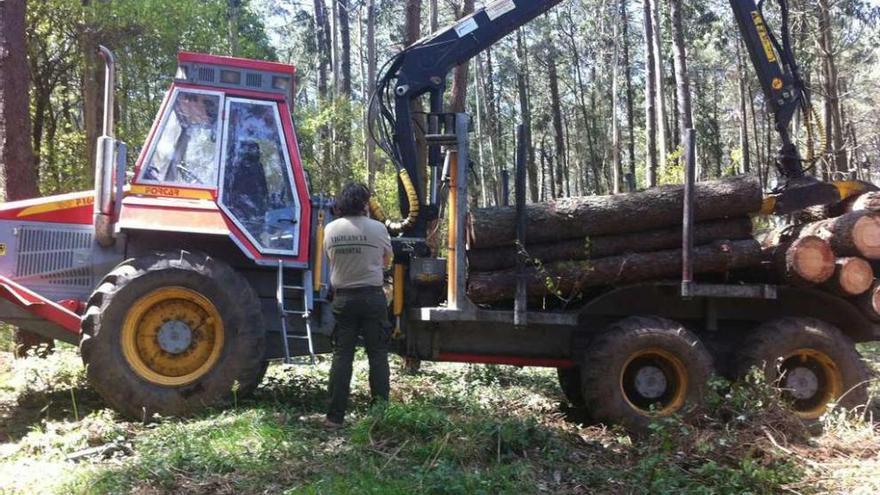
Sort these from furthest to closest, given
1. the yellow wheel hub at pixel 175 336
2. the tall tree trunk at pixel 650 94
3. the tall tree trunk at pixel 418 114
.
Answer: the tall tree trunk at pixel 650 94 → the tall tree trunk at pixel 418 114 → the yellow wheel hub at pixel 175 336

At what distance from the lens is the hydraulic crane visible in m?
7.10

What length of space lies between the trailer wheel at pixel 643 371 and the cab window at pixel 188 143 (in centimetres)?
379

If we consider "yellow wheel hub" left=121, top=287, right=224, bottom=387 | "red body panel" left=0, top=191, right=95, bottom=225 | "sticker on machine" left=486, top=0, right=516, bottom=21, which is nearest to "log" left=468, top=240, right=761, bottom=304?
"yellow wheel hub" left=121, top=287, right=224, bottom=387

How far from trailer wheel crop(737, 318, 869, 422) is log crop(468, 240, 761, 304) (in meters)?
0.73

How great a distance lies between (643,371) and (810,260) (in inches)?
72.4

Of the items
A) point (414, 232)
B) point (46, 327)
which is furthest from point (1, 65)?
point (414, 232)

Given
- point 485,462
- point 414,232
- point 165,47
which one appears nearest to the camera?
point 485,462

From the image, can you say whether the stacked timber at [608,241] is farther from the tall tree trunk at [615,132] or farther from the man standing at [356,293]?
the tall tree trunk at [615,132]

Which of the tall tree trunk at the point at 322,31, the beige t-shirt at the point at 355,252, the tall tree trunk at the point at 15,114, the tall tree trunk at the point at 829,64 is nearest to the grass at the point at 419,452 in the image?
the beige t-shirt at the point at 355,252

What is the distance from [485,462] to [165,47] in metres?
13.7

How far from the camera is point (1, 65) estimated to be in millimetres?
8219

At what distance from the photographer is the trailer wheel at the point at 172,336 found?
18.8 ft

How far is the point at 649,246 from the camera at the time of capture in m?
6.62

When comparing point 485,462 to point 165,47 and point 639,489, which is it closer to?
point 639,489
